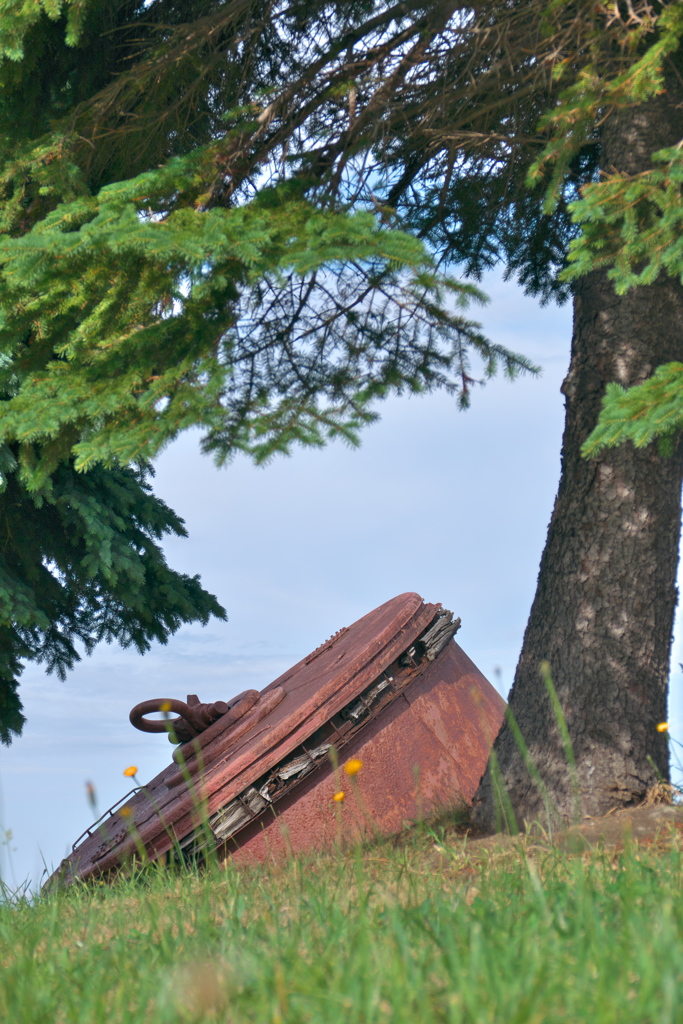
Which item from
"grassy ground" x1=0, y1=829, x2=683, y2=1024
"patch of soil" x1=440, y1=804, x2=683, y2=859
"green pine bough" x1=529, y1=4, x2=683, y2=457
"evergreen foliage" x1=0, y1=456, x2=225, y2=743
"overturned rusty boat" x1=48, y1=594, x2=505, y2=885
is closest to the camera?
"grassy ground" x1=0, y1=829, x2=683, y2=1024

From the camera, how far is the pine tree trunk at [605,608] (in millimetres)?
4027

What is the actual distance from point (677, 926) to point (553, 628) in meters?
2.22

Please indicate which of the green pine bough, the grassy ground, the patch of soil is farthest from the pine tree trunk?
the grassy ground

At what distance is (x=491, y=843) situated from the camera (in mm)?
3705

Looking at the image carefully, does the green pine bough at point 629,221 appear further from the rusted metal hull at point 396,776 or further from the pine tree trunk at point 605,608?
the rusted metal hull at point 396,776

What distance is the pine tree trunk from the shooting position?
4.03m

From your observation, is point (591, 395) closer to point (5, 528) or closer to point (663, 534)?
point (663, 534)

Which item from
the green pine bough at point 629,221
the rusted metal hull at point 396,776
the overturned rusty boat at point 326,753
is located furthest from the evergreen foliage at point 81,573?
the green pine bough at point 629,221

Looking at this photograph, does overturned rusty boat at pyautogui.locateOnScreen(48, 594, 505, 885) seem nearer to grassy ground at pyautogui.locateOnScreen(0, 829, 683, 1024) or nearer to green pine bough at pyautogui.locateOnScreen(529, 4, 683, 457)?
grassy ground at pyautogui.locateOnScreen(0, 829, 683, 1024)

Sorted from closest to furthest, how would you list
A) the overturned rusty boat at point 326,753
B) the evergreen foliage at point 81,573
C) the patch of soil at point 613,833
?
1. the patch of soil at point 613,833
2. the overturned rusty boat at point 326,753
3. the evergreen foliage at point 81,573

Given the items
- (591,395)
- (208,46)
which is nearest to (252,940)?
(591,395)

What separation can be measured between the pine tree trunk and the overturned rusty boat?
0.37m

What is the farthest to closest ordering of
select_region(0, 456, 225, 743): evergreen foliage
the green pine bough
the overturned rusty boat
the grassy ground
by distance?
select_region(0, 456, 225, 743): evergreen foliage → the overturned rusty boat → the green pine bough → the grassy ground

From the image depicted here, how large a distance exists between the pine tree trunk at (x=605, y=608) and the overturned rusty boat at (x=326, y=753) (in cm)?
37
